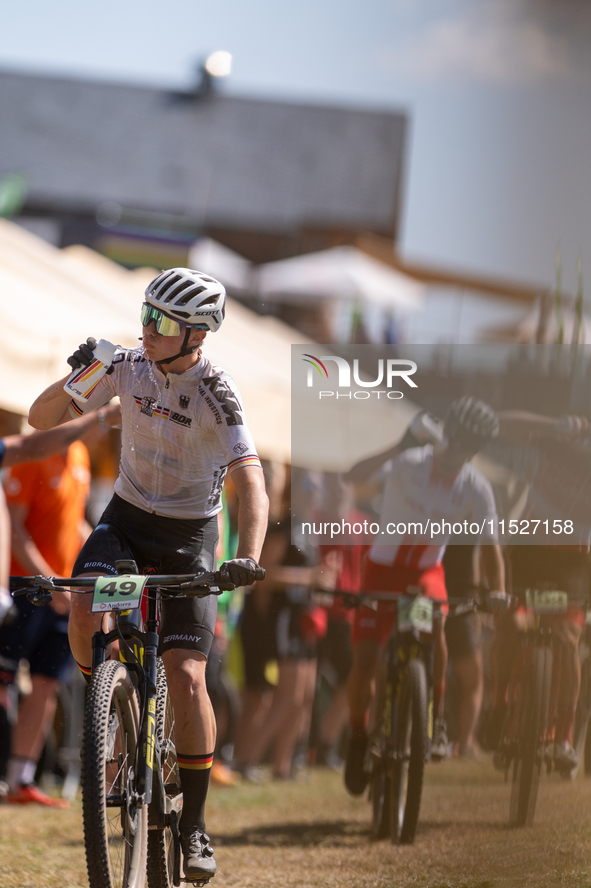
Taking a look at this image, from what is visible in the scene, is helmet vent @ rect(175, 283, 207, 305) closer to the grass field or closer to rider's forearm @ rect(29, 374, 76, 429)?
rider's forearm @ rect(29, 374, 76, 429)

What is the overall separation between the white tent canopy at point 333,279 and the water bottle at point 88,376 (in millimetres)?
9825

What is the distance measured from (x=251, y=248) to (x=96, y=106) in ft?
32.9

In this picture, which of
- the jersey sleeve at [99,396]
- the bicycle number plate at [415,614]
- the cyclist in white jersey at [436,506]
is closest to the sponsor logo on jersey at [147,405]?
the jersey sleeve at [99,396]

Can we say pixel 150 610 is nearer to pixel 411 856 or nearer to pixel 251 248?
pixel 411 856

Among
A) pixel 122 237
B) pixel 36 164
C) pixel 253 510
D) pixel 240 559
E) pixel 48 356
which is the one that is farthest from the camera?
pixel 36 164

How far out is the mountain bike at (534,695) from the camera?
5188 millimetres

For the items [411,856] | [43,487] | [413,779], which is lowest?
[411,856]

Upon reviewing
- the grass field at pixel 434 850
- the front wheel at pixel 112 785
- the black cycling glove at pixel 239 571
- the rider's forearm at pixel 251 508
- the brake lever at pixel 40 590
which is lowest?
Result: the grass field at pixel 434 850

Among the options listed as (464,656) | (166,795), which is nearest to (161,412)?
(166,795)

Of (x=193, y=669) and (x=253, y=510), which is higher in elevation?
(x=253, y=510)

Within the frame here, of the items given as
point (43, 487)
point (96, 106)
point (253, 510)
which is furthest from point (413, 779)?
point (96, 106)

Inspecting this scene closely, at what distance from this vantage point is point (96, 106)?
157 ft

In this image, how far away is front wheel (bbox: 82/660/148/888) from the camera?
336 centimetres

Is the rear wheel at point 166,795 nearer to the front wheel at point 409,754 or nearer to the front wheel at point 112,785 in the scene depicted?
the front wheel at point 112,785
